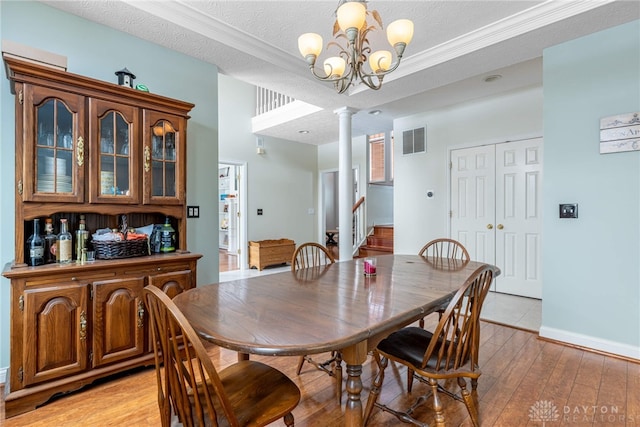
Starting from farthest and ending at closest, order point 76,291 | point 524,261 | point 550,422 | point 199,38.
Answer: point 524,261
point 199,38
point 76,291
point 550,422

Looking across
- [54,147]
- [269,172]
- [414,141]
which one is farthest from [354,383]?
[269,172]

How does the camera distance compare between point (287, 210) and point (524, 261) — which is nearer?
point (524, 261)

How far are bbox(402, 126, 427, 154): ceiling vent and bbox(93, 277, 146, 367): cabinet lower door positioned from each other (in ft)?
13.9

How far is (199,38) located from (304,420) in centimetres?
284

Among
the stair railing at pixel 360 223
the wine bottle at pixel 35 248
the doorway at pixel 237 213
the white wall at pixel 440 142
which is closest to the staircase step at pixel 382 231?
the stair railing at pixel 360 223

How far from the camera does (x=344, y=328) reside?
3.81 feet

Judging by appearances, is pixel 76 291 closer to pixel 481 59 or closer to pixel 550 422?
pixel 550 422

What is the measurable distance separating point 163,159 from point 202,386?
189 centimetres

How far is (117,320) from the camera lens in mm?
2062

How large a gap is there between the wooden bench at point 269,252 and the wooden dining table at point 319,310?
3.73 metres

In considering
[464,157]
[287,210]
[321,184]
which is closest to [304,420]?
[464,157]

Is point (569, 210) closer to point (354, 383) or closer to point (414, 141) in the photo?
point (354, 383)

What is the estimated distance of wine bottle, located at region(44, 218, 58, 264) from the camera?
2004mm

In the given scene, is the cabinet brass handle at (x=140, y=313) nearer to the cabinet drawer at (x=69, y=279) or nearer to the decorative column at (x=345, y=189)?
the cabinet drawer at (x=69, y=279)
